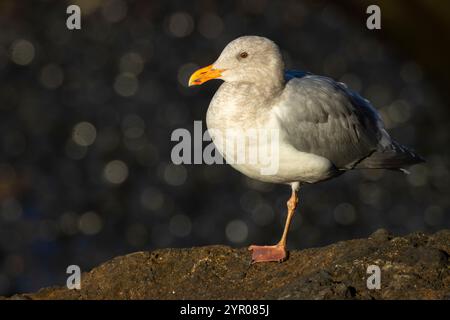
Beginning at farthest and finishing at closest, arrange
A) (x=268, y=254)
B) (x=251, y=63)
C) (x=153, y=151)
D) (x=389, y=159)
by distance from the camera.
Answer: (x=153, y=151), (x=389, y=159), (x=251, y=63), (x=268, y=254)

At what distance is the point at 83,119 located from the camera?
1369 centimetres

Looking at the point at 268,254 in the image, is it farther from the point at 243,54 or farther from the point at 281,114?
the point at 243,54

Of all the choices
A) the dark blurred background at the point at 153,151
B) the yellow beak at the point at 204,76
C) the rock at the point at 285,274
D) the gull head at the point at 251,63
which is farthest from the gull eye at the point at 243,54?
the dark blurred background at the point at 153,151

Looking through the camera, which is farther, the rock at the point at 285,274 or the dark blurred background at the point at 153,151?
the dark blurred background at the point at 153,151

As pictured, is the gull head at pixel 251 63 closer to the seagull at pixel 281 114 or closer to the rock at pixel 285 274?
the seagull at pixel 281 114

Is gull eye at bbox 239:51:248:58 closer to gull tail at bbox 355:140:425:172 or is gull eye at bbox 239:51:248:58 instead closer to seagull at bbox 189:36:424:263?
seagull at bbox 189:36:424:263

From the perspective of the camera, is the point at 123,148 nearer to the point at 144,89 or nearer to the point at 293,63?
the point at 144,89

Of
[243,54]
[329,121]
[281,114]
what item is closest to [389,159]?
[329,121]

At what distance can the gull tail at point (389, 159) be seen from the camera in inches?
268

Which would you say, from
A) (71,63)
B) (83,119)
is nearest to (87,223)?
(83,119)

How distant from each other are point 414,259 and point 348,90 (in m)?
1.93

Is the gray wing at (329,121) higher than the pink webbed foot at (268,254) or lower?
higher

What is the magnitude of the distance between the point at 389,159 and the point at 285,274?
1.65 meters

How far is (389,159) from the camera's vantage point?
686 centimetres
